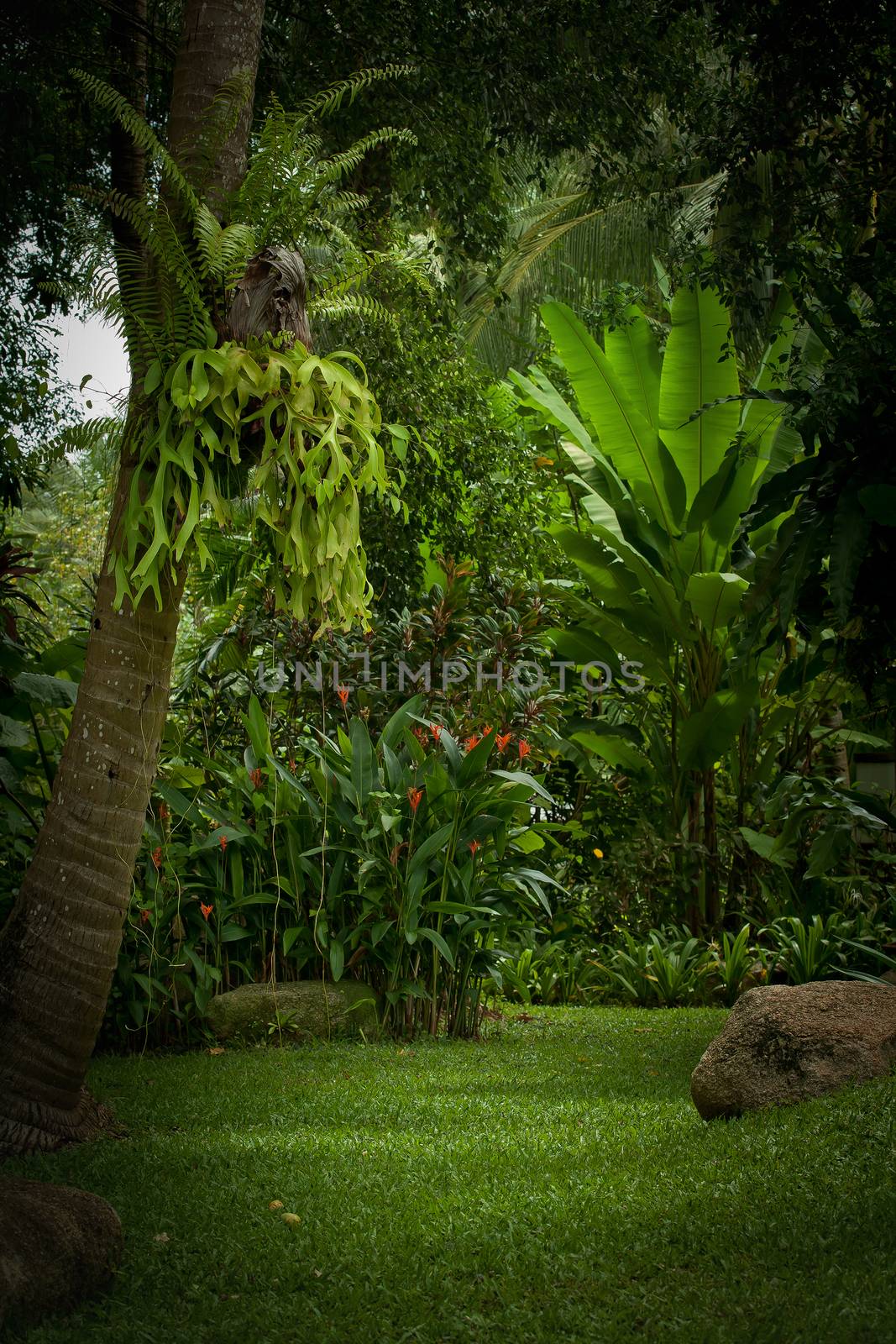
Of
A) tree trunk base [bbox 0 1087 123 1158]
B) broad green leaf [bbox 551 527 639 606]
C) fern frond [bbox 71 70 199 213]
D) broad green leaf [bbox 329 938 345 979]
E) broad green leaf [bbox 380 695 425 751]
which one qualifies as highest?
fern frond [bbox 71 70 199 213]

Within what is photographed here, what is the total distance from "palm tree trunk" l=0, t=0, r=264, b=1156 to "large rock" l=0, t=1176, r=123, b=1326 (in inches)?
30.7

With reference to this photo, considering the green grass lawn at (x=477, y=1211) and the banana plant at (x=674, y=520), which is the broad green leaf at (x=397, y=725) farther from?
the banana plant at (x=674, y=520)

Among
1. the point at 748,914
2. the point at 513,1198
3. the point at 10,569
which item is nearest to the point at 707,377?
the point at 748,914

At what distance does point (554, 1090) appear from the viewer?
410 centimetres

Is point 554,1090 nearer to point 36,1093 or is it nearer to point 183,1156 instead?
point 183,1156

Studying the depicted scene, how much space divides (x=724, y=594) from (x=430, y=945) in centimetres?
262

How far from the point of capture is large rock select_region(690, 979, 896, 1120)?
11.5 ft

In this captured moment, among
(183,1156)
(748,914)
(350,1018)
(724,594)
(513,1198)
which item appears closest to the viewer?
(513,1198)

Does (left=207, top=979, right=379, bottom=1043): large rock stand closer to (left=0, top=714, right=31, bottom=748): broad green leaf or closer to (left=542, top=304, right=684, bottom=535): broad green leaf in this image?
(left=0, top=714, right=31, bottom=748): broad green leaf

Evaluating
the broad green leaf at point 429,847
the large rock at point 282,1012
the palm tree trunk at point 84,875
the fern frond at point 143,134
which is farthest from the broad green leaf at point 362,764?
the fern frond at point 143,134

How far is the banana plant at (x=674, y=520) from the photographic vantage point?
6.48 metres

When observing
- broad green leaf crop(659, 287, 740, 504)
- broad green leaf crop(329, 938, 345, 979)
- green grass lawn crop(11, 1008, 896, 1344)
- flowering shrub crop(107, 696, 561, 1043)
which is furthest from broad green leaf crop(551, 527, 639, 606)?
green grass lawn crop(11, 1008, 896, 1344)

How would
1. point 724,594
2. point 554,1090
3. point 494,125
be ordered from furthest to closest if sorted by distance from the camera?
point 724,594 → point 494,125 → point 554,1090

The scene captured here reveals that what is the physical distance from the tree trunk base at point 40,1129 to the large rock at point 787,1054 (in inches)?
72.6
